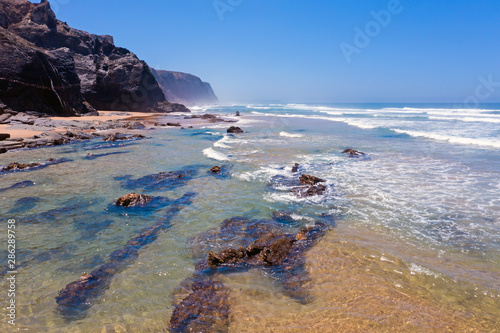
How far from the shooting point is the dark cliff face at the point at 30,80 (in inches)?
1206

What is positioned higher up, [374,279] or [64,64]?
[64,64]

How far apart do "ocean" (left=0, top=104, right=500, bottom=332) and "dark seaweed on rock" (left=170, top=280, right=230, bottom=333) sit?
0.13 meters

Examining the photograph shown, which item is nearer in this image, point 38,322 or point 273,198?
point 38,322

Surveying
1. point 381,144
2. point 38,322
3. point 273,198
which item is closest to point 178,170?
point 273,198

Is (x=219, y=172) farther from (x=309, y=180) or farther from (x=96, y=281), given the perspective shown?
(x=96, y=281)

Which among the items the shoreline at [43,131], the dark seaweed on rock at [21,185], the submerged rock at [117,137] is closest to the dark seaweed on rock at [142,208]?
the dark seaweed on rock at [21,185]

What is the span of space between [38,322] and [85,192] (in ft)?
22.7

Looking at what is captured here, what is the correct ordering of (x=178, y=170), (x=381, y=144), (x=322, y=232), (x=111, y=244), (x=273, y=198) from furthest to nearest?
(x=381, y=144), (x=178, y=170), (x=273, y=198), (x=322, y=232), (x=111, y=244)

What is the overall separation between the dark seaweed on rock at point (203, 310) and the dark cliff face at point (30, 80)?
3913cm

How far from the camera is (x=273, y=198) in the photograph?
9180 millimetres

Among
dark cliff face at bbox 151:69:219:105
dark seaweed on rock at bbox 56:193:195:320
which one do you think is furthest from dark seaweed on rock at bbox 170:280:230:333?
dark cliff face at bbox 151:69:219:105

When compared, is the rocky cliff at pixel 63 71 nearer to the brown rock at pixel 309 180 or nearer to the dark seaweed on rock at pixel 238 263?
the brown rock at pixel 309 180

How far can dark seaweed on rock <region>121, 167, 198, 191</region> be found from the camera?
10516 millimetres

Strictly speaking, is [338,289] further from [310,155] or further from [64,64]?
[64,64]
